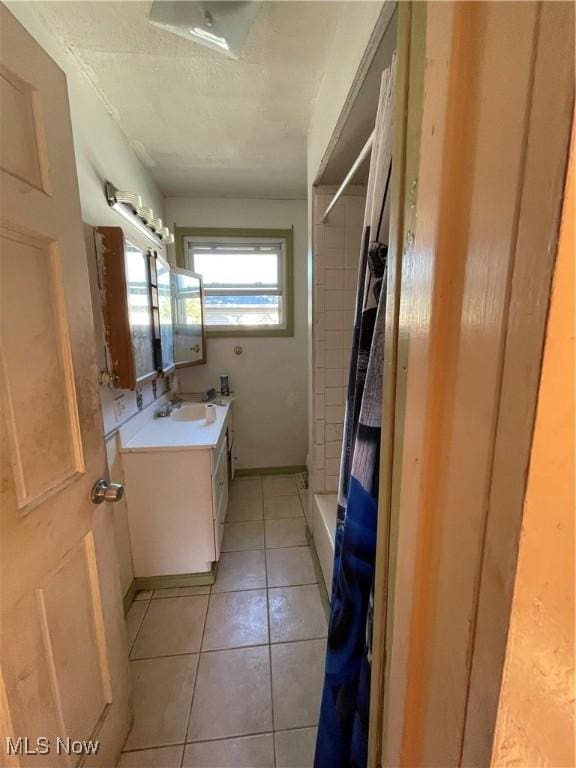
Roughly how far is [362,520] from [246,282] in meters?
2.56

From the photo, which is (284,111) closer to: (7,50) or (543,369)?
(7,50)

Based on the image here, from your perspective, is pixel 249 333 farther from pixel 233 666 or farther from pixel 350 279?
pixel 233 666

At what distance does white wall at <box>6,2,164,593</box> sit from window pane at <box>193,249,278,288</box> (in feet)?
3.16

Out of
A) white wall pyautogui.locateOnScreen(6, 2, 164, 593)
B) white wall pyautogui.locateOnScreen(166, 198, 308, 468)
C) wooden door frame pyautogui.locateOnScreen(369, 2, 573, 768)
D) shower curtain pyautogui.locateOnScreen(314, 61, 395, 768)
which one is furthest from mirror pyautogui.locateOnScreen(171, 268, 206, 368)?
wooden door frame pyautogui.locateOnScreen(369, 2, 573, 768)

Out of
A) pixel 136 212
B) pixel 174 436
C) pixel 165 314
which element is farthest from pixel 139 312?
pixel 174 436

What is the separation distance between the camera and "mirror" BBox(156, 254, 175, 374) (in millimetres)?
2137

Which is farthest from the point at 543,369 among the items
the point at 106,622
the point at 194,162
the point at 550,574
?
the point at 194,162

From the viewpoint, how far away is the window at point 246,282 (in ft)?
9.36

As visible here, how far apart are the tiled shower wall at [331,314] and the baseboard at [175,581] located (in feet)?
2.58

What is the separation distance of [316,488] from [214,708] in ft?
3.47

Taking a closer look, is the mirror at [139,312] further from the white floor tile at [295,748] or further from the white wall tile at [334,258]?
the white floor tile at [295,748]

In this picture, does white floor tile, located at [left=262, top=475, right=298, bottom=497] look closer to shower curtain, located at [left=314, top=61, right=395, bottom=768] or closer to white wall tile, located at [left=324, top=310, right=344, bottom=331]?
white wall tile, located at [left=324, top=310, right=344, bottom=331]

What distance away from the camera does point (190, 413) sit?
8.00 ft

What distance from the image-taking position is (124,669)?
1117 millimetres
